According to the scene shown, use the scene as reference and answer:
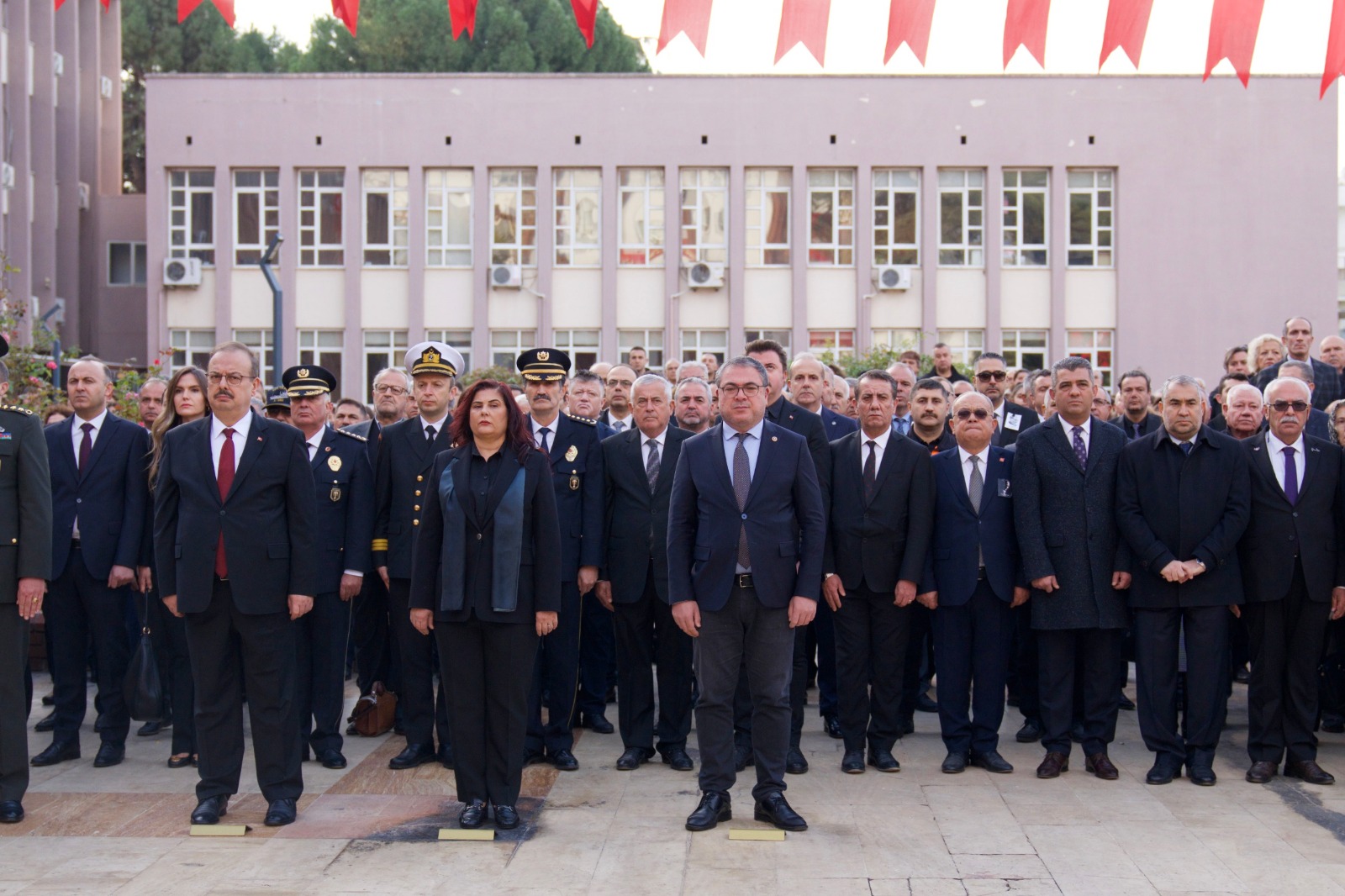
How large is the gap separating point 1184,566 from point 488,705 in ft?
12.3

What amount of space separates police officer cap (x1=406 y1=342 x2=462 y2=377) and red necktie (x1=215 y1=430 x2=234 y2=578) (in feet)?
4.59

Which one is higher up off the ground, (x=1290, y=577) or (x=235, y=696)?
(x=1290, y=577)

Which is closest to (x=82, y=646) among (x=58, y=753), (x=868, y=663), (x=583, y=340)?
(x=58, y=753)

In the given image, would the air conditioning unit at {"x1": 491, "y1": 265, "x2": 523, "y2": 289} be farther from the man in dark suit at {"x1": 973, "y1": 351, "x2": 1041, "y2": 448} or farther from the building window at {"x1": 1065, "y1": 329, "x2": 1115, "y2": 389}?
the man in dark suit at {"x1": 973, "y1": 351, "x2": 1041, "y2": 448}

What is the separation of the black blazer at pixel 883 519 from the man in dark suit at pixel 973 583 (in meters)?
0.16

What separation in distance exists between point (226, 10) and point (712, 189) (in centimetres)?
2562

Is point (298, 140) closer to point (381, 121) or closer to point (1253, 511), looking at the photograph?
point (381, 121)

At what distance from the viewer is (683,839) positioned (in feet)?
20.0

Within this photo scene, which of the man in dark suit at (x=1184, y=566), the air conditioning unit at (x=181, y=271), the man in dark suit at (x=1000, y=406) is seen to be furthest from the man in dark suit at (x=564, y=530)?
the air conditioning unit at (x=181, y=271)

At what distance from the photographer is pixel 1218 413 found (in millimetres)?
10859

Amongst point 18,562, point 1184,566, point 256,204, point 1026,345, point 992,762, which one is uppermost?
point 256,204

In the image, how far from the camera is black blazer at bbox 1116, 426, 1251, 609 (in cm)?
737

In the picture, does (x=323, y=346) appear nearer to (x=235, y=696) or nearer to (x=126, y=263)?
(x=126, y=263)

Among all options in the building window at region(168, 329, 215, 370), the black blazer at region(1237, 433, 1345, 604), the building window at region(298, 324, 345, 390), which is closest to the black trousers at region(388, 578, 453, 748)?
the black blazer at region(1237, 433, 1345, 604)
